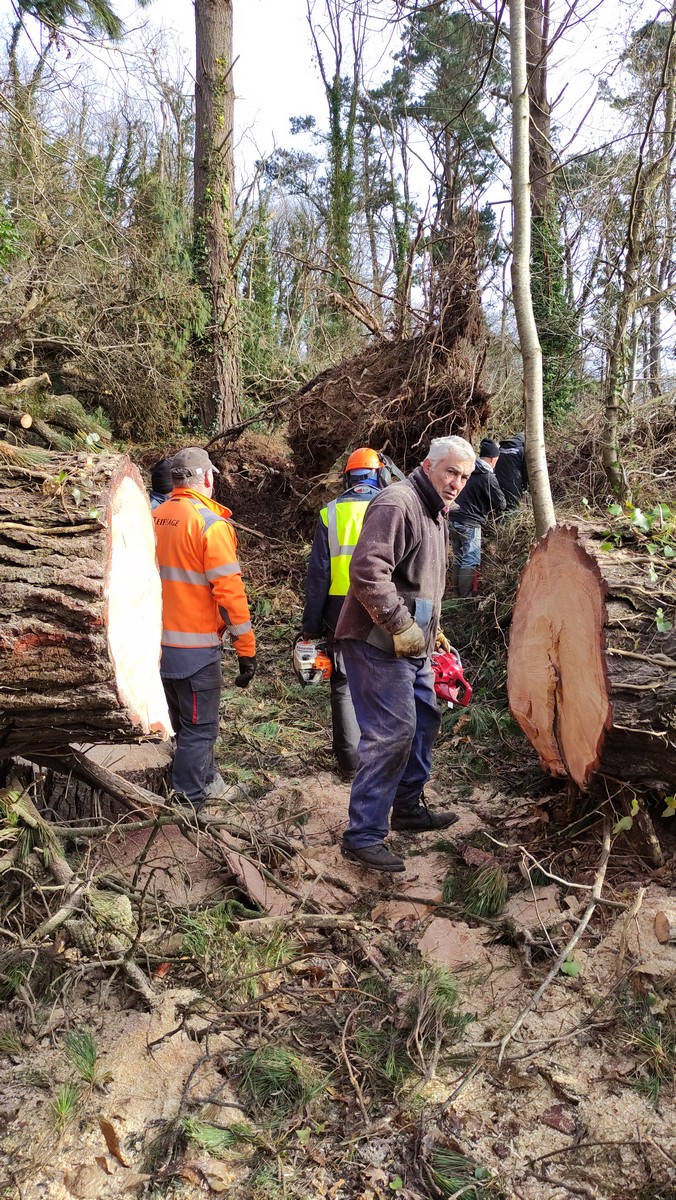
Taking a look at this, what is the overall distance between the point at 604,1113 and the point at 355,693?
1.97 m

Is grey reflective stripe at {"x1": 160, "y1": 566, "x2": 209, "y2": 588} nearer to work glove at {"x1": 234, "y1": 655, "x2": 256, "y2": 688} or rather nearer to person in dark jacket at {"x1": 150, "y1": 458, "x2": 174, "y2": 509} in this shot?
work glove at {"x1": 234, "y1": 655, "x2": 256, "y2": 688}

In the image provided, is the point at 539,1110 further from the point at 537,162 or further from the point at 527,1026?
the point at 537,162

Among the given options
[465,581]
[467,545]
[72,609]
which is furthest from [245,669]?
[467,545]

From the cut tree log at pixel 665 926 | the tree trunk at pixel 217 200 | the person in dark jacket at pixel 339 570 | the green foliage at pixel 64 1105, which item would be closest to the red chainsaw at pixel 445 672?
the person in dark jacket at pixel 339 570

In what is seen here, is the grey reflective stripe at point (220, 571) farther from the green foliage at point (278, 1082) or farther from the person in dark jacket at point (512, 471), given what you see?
the person in dark jacket at point (512, 471)

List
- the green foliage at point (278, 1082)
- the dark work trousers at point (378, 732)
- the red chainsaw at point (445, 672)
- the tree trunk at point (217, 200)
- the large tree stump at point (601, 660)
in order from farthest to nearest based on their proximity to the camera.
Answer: the tree trunk at point (217, 200), the red chainsaw at point (445, 672), the dark work trousers at point (378, 732), the large tree stump at point (601, 660), the green foliage at point (278, 1082)

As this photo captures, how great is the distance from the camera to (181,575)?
3979mm

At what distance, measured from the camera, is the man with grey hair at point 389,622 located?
3.47 metres

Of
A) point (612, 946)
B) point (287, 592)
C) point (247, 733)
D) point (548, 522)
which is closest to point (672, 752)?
point (612, 946)

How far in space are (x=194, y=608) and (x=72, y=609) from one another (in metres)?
1.65

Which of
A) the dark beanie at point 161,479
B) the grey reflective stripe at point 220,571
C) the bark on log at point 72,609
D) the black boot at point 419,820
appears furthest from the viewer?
the dark beanie at point 161,479

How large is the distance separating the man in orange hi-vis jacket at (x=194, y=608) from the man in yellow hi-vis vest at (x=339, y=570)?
678 millimetres

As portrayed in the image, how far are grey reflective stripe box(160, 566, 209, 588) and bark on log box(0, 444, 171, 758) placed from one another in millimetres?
1082

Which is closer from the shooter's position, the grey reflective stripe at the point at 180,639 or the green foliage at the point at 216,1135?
the green foliage at the point at 216,1135
